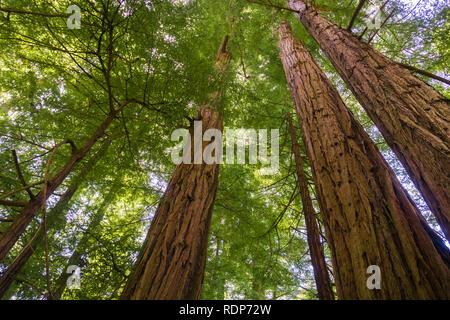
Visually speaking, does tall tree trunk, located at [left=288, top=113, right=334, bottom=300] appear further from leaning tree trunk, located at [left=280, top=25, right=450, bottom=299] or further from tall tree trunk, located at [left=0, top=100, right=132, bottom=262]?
tall tree trunk, located at [left=0, top=100, right=132, bottom=262]

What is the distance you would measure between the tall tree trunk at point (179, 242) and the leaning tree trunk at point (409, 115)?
168 cm

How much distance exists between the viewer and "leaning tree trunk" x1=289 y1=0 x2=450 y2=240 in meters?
1.21

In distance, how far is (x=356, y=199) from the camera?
57.7 inches

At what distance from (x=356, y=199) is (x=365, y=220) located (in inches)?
6.3

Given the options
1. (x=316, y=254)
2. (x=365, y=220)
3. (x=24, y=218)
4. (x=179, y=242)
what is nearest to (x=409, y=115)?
(x=365, y=220)

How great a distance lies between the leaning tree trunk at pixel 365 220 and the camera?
1.10 meters

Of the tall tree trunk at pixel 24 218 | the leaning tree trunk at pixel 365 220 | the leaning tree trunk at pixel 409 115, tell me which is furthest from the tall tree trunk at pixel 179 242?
the leaning tree trunk at pixel 409 115

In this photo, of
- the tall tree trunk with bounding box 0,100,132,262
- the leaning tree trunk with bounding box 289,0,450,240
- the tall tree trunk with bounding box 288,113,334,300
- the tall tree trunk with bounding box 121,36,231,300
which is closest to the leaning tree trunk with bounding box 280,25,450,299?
the leaning tree trunk with bounding box 289,0,450,240

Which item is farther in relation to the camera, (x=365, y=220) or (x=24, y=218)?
(x=24, y=218)

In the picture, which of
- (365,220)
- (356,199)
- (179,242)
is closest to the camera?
(365,220)

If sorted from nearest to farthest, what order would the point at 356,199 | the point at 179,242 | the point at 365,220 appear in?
1. the point at 365,220
2. the point at 356,199
3. the point at 179,242

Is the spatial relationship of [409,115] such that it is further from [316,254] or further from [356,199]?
[316,254]

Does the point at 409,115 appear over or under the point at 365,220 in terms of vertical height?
over
